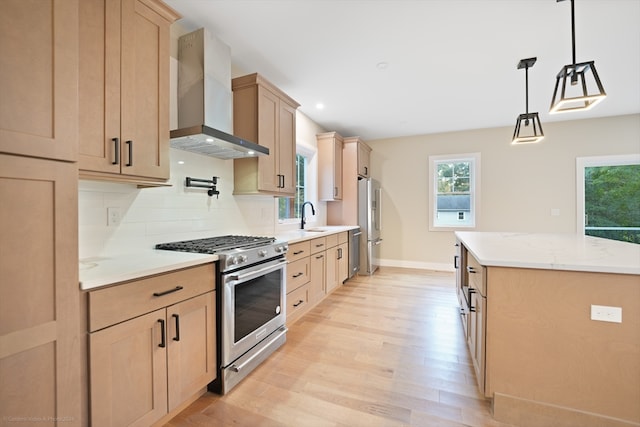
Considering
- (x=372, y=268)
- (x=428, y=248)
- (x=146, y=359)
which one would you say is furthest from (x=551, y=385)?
(x=428, y=248)

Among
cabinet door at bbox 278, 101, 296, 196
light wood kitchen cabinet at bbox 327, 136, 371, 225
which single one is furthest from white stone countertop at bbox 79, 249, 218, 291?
light wood kitchen cabinet at bbox 327, 136, 371, 225

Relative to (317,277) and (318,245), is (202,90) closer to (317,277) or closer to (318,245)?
(318,245)

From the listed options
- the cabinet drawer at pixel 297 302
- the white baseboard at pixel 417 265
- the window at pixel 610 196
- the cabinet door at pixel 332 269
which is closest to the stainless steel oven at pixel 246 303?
the cabinet drawer at pixel 297 302

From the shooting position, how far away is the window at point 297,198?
385 cm

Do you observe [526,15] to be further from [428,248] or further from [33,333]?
[428,248]

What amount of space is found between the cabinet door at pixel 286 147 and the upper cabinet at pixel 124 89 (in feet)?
4.43

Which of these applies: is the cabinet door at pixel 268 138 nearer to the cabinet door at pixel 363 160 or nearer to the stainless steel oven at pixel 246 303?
the stainless steel oven at pixel 246 303

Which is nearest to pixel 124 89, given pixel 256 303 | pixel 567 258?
pixel 256 303

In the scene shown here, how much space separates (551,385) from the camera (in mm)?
1488

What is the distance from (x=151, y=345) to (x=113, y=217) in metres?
0.89

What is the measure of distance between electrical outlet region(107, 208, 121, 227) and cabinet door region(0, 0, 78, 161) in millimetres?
786

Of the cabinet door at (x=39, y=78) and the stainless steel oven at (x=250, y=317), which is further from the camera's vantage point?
the stainless steel oven at (x=250, y=317)

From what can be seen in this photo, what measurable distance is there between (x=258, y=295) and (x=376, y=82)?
106 inches

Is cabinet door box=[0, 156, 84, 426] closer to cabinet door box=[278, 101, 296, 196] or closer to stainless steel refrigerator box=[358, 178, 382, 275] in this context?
cabinet door box=[278, 101, 296, 196]
